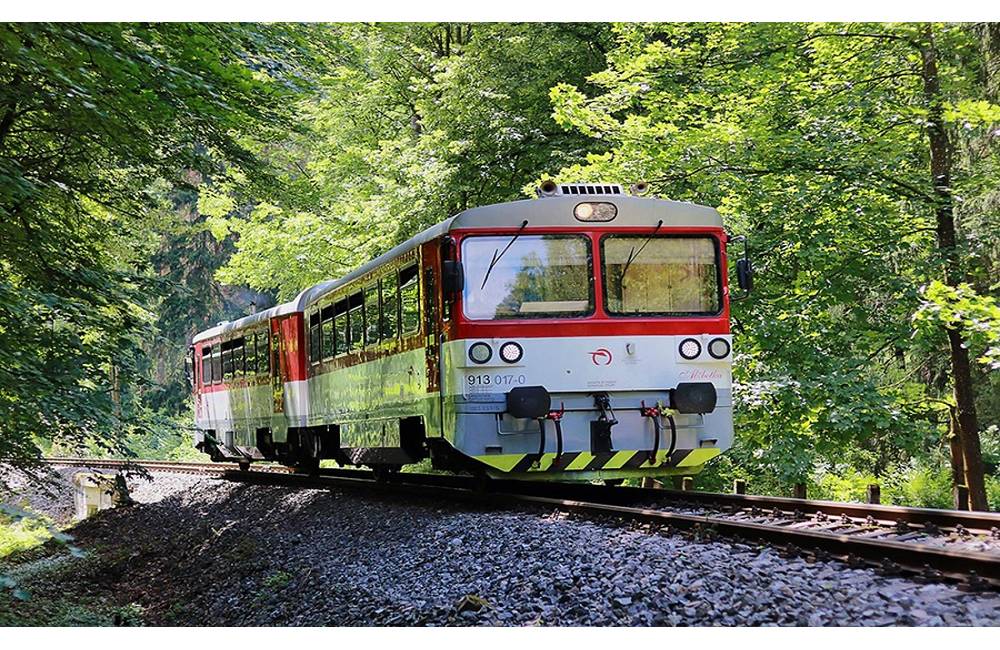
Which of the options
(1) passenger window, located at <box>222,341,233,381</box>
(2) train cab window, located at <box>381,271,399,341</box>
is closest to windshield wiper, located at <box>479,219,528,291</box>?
(2) train cab window, located at <box>381,271,399,341</box>

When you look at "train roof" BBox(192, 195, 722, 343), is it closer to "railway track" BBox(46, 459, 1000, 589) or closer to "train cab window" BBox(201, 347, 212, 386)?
"railway track" BBox(46, 459, 1000, 589)

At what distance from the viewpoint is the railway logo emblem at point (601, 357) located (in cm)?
929

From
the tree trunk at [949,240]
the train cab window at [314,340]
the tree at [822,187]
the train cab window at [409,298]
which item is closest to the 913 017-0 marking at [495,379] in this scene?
the train cab window at [409,298]

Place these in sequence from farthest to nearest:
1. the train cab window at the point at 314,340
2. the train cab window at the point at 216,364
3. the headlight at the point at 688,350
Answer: the train cab window at the point at 216,364 < the train cab window at the point at 314,340 < the headlight at the point at 688,350

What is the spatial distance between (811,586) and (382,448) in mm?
6133

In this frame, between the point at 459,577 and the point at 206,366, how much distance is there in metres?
13.9

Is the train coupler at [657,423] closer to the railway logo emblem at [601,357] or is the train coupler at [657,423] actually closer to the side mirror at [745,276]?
the railway logo emblem at [601,357]

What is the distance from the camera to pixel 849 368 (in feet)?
40.0

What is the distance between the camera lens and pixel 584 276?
31.1ft

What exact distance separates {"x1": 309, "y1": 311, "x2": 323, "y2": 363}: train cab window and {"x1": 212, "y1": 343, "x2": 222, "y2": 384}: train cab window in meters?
5.50

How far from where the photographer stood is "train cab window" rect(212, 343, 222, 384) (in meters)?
18.9

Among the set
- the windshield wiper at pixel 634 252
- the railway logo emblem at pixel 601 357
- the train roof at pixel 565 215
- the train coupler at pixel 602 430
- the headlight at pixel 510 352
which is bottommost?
the train coupler at pixel 602 430

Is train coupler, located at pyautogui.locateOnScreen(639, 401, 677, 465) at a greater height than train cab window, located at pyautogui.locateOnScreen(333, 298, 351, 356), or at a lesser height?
lesser

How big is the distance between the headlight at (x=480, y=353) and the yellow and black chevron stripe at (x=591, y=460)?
769 mm
